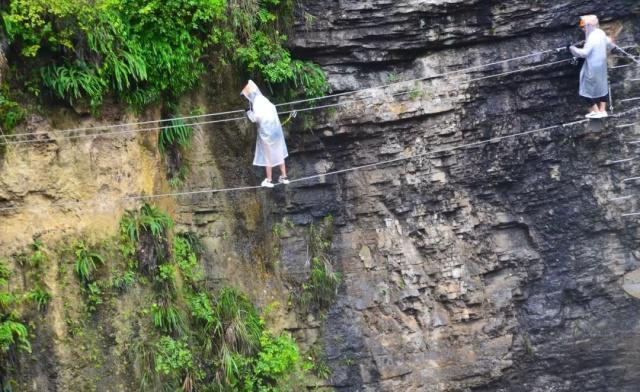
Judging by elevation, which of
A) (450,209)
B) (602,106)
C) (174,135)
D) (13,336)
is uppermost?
(174,135)

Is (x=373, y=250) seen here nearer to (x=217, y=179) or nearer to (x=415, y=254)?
(x=415, y=254)

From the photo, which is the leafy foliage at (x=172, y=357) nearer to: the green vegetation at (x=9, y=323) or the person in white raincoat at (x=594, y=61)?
the green vegetation at (x=9, y=323)

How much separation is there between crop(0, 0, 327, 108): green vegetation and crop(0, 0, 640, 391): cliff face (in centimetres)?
43

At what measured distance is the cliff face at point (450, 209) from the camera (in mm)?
10031

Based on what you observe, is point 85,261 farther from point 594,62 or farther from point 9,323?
point 594,62

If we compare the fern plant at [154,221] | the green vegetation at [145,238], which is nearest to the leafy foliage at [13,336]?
the green vegetation at [145,238]

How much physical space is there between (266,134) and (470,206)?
2910 mm

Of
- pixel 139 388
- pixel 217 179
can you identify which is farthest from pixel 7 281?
pixel 217 179

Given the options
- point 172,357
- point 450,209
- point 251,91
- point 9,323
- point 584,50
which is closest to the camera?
point 9,323

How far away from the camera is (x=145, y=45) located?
8.86 m

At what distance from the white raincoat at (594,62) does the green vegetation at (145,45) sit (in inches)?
121

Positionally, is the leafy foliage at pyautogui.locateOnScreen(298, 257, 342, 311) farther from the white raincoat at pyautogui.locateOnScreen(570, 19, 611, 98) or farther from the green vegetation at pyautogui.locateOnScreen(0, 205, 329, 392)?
the white raincoat at pyautogui.locateOnScreen(570, 19, 611, 98)

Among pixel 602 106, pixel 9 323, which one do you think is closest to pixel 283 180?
pixel 9 323

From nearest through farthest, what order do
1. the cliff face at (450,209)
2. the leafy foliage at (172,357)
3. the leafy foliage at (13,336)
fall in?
the leafy foliage at (13,336) < the leafy foliage at (172,357) < the cliff face at (450,209)
